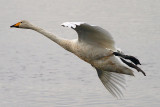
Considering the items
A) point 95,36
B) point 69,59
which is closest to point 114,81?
A: point 95,36

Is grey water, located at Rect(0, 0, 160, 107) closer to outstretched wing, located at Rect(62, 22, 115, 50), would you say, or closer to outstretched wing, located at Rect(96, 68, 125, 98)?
outstretched wing, located at Rect(96, 68, 125, 98)

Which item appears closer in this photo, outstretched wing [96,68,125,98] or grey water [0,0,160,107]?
outstretched wing [96,68,125,98]

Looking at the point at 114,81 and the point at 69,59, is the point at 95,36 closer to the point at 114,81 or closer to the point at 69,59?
the point at 114,81

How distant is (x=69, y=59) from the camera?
11922 mm

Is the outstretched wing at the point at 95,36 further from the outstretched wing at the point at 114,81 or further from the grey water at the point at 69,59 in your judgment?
the grey water at the point at 69,59

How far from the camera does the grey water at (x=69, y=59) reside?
9.38m

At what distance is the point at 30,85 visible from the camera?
10.3 m

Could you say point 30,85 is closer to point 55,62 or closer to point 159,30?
point 55,62

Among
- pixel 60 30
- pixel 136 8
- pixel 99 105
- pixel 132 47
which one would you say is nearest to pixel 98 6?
pixel 136 8

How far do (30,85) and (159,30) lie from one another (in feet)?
16.6

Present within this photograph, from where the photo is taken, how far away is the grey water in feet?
30.8

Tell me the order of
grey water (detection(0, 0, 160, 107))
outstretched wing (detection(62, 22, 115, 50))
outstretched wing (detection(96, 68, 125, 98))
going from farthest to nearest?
grey water (detection(0, 0, 160, 107)), outstretched wing (detection(96, 68, 125, 98)), outstretched wing (detection(62, 22, 115, 50))

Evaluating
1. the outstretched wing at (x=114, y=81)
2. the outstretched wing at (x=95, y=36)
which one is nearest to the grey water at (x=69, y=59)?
the outstretched wing at (x=114, y=81)

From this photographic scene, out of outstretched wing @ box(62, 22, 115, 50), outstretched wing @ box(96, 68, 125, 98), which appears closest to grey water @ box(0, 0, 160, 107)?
outstretched wing @ box(96, 68, 125, 98)
